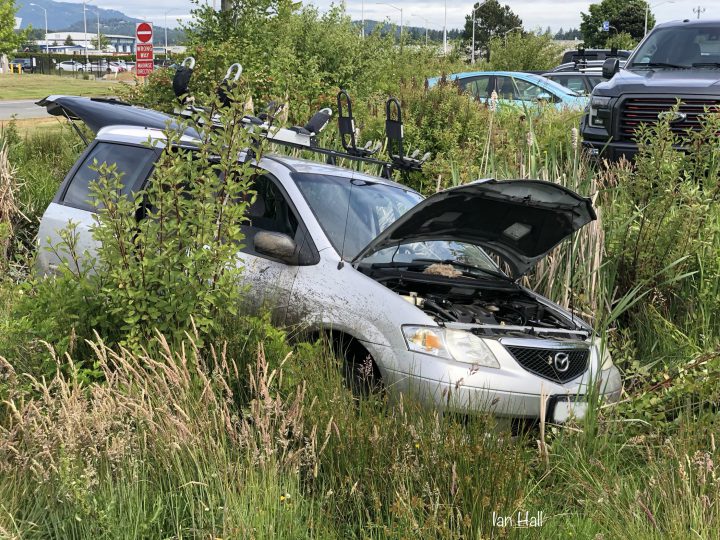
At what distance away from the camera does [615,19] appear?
7356cm

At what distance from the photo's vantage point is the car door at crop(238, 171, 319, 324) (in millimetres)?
5781

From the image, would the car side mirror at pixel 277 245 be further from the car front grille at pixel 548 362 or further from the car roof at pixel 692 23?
the car roof at pixel 692 23

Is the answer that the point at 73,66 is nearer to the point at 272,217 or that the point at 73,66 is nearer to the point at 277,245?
the point at 272,217

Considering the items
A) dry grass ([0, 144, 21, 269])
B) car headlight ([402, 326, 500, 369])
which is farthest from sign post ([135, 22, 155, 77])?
car headlight ([402, 326, 500, 369])

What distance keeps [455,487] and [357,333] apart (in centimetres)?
175

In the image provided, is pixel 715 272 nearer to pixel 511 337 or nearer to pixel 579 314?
pixel 579 314

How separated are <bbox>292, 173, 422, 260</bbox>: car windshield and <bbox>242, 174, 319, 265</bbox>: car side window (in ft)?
0.46

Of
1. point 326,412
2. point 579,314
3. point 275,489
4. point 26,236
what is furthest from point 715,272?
point 26,236

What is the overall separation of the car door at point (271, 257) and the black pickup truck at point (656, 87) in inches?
179

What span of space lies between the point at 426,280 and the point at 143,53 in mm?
16856

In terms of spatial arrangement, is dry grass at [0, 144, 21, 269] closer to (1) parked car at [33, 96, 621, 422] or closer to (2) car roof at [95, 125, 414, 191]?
(2) car roof at [95, 125, 414, 191]

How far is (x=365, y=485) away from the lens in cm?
394

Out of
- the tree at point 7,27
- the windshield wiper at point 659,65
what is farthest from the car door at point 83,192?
the tree at point 7,27

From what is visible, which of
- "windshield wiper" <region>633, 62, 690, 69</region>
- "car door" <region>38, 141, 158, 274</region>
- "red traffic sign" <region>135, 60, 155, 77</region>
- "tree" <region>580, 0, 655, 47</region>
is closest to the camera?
"car door" <region>38, 141, 158, 274</region>
